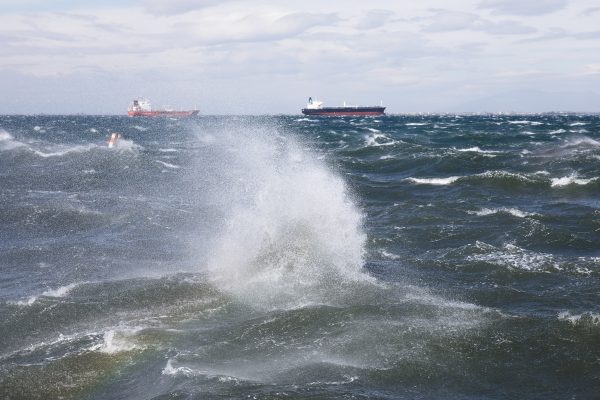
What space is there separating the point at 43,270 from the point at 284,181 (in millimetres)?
8451

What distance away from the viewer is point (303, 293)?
1266 cm

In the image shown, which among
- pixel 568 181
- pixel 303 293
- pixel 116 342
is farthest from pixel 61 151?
pixel 116 342

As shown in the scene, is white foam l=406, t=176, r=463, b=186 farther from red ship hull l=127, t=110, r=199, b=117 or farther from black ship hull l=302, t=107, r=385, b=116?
red ship hull l=127, t=110, r=199, b=117

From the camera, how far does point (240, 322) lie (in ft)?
36.2

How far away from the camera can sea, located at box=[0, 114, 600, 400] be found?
883cm

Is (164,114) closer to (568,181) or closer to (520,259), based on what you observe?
(568,181)

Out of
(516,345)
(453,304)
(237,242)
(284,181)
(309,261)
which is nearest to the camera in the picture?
(516,345)

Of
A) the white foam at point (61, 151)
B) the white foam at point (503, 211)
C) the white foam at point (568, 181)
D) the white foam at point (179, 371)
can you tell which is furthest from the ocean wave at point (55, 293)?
the white foam at point (61, 151)

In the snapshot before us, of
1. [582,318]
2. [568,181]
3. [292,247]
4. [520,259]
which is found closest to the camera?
[582,318]

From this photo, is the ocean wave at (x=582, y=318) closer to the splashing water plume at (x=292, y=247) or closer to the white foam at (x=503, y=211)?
the splashing water plume at (x=292, y=247)

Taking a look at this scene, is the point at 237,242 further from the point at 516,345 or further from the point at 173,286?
the point at 516,345

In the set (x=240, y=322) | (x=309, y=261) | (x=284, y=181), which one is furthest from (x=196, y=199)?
(x=240, y=322)

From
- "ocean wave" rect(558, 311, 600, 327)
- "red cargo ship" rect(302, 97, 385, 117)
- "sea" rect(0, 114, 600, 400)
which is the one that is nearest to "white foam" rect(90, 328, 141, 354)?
"sea" rect(0, 114, 600, 400)

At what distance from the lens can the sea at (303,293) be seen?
883 centimetres
